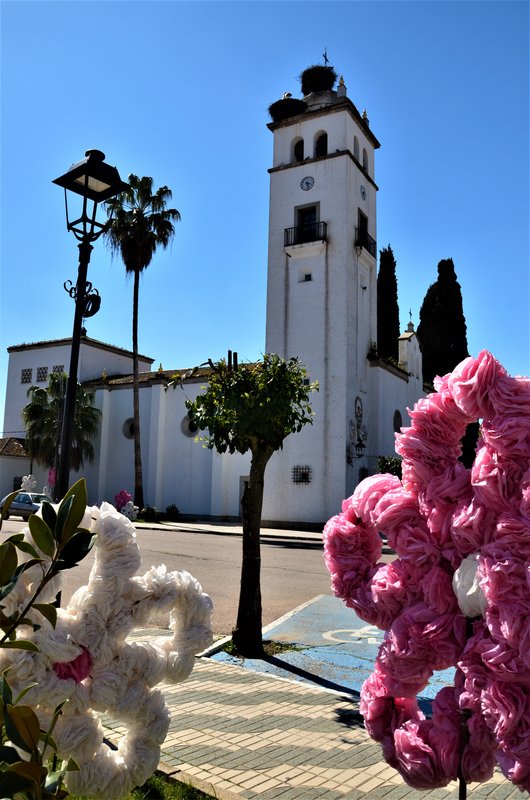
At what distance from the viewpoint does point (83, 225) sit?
241 inches

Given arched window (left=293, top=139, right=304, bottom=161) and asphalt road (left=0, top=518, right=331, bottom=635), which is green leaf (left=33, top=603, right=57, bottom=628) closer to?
asphalt road (left=0, top=518, right=331, bottom=635)

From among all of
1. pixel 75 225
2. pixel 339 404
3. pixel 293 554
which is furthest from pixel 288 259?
pixel 75 225

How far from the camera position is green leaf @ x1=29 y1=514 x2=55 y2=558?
5.09 ft

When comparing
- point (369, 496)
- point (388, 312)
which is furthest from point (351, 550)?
point (388, 312)

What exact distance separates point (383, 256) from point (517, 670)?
39.6 meters

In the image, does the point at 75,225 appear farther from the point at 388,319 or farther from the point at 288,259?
the point at 388,319

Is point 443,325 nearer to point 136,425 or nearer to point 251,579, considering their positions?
point 136,425

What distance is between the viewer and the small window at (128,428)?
3488cm

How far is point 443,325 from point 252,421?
35801 millimetres

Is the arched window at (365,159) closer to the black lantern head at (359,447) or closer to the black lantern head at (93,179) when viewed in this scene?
the black lantern head at (359,447)

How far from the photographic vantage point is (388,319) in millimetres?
38375

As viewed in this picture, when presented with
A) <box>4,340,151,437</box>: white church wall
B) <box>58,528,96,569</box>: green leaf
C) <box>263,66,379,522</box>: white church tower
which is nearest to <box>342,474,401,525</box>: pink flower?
<box>58,528,96,569</box>: green leaf

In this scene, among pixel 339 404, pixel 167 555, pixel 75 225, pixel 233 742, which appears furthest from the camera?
pixel 339 404

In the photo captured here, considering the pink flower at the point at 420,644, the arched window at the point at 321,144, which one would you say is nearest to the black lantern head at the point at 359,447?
the arched window at the point at 321,144
